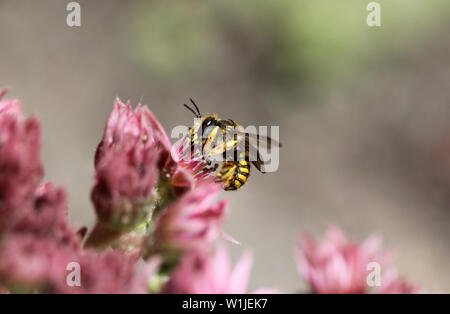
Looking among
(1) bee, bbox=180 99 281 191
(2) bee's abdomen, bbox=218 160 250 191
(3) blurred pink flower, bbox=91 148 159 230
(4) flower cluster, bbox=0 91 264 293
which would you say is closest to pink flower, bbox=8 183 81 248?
(4) flower cluster, bbox=0 91 264 293

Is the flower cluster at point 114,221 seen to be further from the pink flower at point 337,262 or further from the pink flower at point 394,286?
the pink flower at point 394,286

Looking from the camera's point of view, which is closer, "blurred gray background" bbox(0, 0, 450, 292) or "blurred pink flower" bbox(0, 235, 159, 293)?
"blurred pink flower" bbox(0, 235, 159, 293)

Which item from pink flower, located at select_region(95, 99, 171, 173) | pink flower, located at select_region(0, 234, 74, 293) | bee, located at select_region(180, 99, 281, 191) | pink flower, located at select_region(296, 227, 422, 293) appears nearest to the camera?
pink flower, located at select_region(0, 234, 74, 293)

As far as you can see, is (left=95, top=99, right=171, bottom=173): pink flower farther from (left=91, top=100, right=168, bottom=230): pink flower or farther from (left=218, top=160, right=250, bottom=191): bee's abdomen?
(left=218, top=160, right=250, bottom=191): bee's abdomen

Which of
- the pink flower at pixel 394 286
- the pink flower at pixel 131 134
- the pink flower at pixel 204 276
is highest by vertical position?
the pink flower at pixel 131 134

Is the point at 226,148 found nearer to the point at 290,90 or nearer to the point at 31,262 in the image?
the point at 31,262

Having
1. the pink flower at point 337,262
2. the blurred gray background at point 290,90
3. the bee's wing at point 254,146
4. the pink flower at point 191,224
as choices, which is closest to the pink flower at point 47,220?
the pink flower at point 191,224
